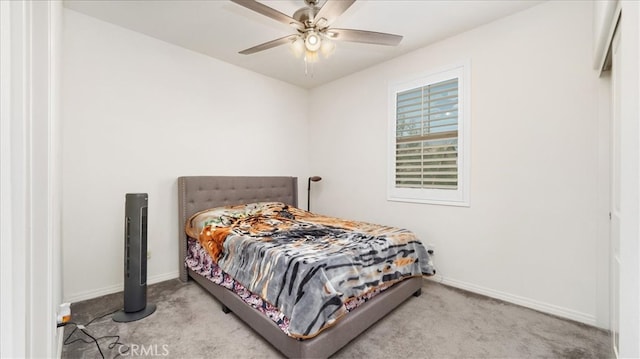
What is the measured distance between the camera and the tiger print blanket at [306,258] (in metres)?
1.58


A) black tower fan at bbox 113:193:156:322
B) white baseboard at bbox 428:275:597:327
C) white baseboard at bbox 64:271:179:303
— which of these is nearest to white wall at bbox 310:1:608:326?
white baseboard at bbox 428:275:597:327

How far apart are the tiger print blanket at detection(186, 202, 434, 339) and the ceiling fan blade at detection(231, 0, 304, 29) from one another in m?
1.67

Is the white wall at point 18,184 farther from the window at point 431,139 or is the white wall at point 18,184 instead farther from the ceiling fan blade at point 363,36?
the window at point 431,139

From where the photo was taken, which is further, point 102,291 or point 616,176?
point 102,291

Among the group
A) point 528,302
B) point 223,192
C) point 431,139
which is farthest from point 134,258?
point 528,302

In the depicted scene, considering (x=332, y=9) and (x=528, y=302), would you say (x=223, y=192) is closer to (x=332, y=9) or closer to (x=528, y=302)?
(x=332, y=9)

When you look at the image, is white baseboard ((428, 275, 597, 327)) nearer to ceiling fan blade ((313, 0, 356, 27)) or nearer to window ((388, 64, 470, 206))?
window ((388, 64, 470, 206))

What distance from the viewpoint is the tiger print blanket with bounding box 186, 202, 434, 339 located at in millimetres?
1576

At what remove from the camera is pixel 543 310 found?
2.26 meters

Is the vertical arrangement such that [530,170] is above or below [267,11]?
below

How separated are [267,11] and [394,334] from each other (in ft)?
8.24

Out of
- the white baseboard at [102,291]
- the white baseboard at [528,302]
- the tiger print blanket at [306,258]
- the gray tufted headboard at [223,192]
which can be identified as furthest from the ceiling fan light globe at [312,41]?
the white baseboard at [102,291]

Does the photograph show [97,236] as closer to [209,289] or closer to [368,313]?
[209,289]

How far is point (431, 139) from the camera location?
3.02 metres
